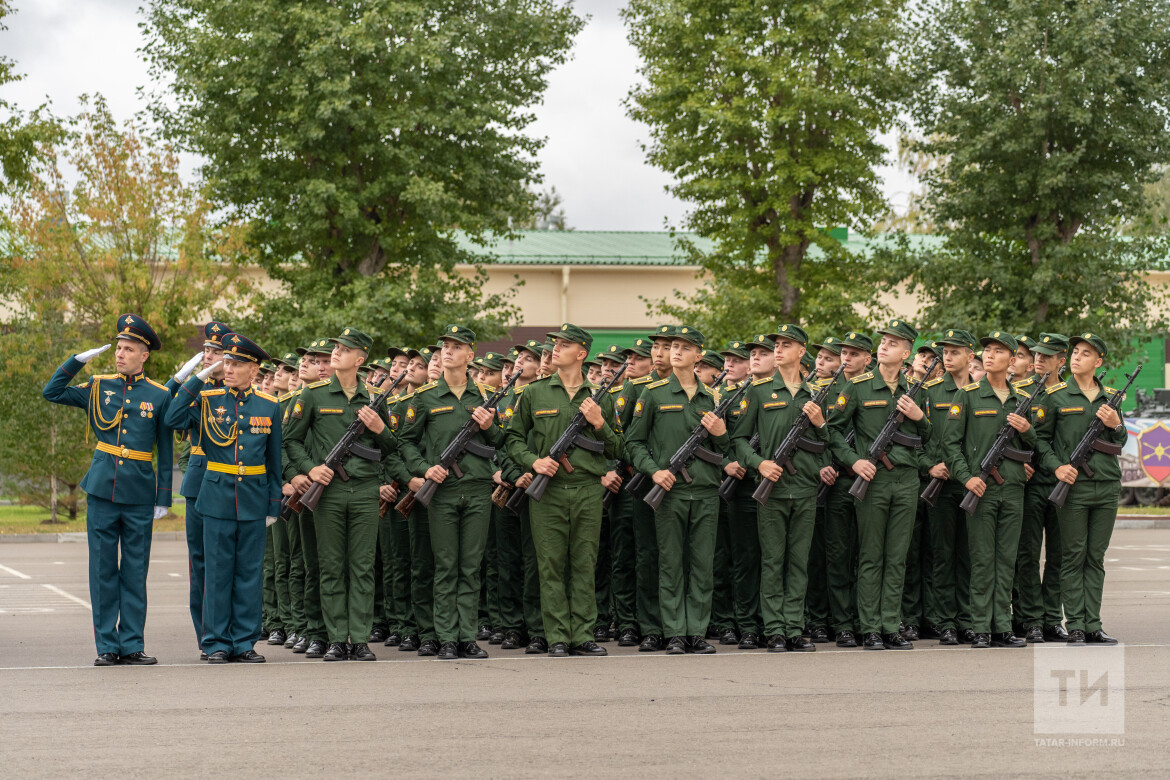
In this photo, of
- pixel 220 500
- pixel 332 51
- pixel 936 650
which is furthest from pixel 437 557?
pixel 332 51

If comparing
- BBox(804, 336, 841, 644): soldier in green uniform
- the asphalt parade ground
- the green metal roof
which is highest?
the green metal roof

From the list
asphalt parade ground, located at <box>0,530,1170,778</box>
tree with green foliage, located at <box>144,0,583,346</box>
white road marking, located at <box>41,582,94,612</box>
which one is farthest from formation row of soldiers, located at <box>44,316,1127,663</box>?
tree with green foliage, located at <box>144,0,583,346</box>

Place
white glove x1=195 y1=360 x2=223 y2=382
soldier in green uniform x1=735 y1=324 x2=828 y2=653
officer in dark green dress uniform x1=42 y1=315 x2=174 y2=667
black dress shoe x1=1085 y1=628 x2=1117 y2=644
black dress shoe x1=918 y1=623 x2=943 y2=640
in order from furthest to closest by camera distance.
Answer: black dress shoe x1=918 y1=623 x2=943 y2=640 → black dress shoe x1=1085 y1=628 x2=1117 y2=644 → soldier in green uniform x1=735 y1=324 x2=828 y2=653 → white glove x1=195 y1=360 x2=223 y2=382 → officer in dark green dress uniform x1=42 y1=315 x2=174 y2=667

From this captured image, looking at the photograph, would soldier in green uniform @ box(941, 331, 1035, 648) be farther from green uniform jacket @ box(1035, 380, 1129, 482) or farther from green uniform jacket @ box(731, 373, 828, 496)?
green uniform jacket @ box(731, 373, 828, 496)

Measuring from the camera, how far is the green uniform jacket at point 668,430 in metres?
10.2

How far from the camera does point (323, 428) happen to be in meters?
9.99

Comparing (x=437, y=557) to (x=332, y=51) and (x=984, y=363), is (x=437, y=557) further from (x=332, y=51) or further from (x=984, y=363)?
(x=332, y=51)

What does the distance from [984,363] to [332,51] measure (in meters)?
16.9

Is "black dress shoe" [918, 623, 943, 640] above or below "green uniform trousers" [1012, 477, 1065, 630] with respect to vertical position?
below

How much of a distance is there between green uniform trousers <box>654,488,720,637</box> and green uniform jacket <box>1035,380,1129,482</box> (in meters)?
2.69

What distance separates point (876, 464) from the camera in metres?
10.5

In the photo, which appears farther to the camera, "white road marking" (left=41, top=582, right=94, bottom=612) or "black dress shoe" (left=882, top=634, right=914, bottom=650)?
"white road marking" (left=41, top=582, right=94, bottom=612)

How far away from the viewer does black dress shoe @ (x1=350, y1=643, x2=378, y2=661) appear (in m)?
9.79

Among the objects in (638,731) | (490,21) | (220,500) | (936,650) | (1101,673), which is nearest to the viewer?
(638,731)
